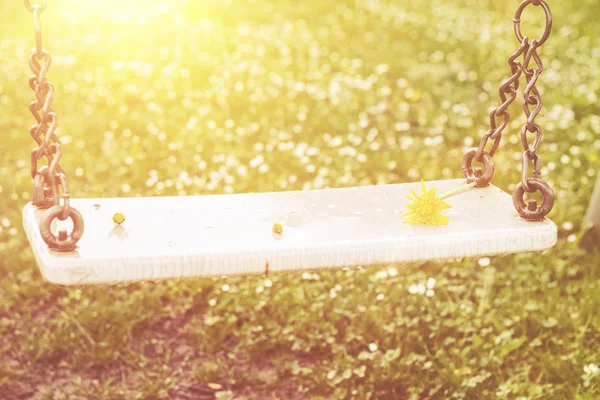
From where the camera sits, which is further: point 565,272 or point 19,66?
point 19,66

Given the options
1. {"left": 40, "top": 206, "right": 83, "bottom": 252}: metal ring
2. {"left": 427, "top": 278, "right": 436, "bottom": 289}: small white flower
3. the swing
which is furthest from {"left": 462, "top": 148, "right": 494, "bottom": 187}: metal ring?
{"left": 40, "top": 206, "right": 83, "bottom": 252}: metal ring

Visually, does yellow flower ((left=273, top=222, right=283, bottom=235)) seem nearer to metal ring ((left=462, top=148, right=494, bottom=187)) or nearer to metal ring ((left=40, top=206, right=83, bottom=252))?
metal ring ((left=40, top=206, right=83, bottom=252))

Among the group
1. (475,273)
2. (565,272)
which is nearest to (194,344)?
(475,273)

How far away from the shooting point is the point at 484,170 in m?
2.42

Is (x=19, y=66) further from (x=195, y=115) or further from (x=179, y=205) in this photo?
(x=179, y=205)

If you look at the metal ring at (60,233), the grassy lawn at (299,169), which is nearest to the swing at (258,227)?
the metal ring at (60,233)

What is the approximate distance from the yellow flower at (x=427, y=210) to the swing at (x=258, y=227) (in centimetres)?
3

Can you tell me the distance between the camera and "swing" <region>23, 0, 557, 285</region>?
181cm

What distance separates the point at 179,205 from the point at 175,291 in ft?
3.40

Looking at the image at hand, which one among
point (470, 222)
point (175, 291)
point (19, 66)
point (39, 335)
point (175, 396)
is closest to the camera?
point (470, 222)

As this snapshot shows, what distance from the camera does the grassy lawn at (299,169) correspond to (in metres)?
2.80

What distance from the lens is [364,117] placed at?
4703 millimetres

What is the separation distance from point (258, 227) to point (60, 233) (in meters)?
0.54

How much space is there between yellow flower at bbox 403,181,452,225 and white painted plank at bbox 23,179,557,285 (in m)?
0.03
